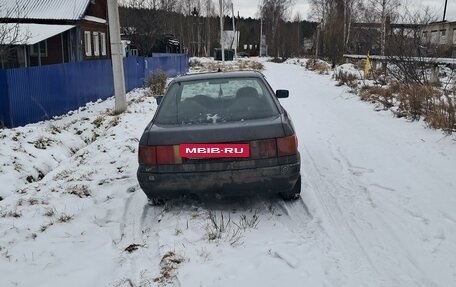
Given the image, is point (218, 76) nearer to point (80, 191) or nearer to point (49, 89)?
point (80, 191)

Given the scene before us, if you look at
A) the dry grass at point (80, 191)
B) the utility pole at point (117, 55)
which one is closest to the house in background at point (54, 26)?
the utility pole at point (117, 55)

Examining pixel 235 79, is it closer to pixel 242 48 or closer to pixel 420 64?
pixel 420 64

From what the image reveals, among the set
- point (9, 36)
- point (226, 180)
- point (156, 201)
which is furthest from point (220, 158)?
point (9, 36)

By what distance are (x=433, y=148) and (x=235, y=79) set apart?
367 cm

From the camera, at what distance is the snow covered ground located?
136 inches

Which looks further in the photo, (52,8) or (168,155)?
(52,8)

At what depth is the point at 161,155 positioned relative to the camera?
14.1ft

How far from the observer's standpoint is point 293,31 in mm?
70062

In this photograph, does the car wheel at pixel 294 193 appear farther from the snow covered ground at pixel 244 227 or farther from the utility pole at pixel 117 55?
the utility pole at pixel 117 55

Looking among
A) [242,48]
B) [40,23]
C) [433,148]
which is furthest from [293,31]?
[433,148]

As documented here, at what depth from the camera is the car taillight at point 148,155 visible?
4312 millimetres

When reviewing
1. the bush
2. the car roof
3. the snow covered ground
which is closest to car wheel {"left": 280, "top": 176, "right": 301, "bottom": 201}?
the snow covered ground

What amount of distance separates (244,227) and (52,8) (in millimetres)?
27297

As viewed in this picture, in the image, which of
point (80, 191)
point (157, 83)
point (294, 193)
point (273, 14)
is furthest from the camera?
point (273, 14)
